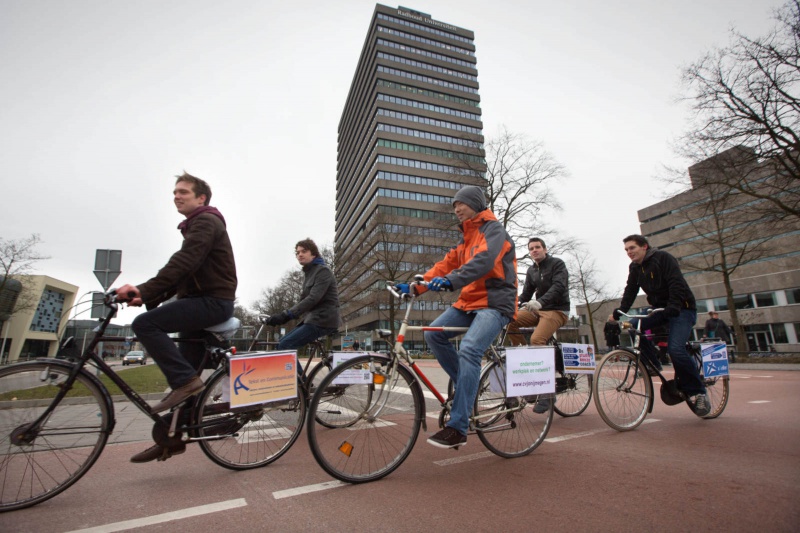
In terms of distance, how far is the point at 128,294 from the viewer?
256 centimetres

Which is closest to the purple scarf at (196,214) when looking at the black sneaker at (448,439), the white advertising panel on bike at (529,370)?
the black sneaker at (448,439)

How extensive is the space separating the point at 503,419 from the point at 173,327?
256cm

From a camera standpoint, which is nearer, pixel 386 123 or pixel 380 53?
pixel 386 123

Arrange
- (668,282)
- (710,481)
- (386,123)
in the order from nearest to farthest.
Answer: (710,481) < (668,282) < (386,123)

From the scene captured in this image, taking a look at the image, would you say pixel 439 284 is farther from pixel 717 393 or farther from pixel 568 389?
pixel 717 393

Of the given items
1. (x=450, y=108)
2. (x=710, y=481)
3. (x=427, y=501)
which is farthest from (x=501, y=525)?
(x=450, y=108)

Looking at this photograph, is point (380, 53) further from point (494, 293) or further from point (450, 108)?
point (494, 293)

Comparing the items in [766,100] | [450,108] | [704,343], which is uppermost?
[450,108]

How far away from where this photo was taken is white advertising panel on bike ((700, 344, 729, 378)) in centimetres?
489

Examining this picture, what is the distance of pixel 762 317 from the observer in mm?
41438

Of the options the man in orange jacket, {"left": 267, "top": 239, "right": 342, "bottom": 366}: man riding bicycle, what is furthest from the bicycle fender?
the man in orange jacket

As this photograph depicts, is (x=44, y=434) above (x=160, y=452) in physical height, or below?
above

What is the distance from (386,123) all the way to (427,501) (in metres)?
83.5

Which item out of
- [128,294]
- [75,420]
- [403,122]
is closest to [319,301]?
[128,294]
